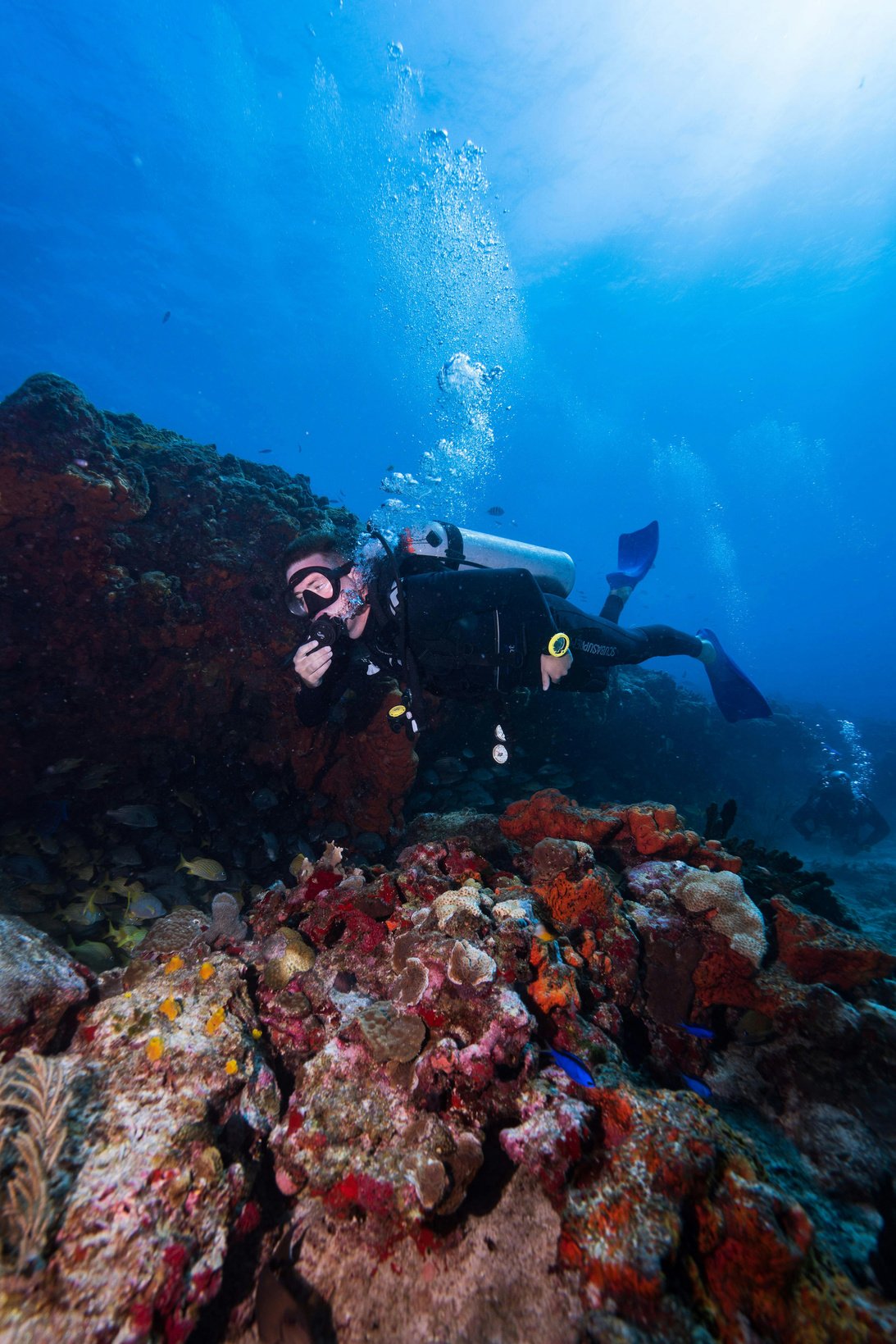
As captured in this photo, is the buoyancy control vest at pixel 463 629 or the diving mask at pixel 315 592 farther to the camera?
the buoyancy control vest at pixel 463 629

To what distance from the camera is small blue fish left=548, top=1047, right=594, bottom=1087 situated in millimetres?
2342

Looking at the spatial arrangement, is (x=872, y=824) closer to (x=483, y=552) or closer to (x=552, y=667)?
(x=552, y=667)

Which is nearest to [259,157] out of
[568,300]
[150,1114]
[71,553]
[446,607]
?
[568,300]

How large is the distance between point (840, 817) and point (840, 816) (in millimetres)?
26

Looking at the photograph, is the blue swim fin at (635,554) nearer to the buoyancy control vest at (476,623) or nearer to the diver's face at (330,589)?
the buoyancy control vest at (476,623)

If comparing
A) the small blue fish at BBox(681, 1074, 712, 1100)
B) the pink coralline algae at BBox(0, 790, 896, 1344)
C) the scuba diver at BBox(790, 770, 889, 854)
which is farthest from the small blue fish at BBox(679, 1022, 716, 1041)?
the scuba diver at BBox(790, 770, 889, 854)

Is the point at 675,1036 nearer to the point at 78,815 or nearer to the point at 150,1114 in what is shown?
the point at 150,1114

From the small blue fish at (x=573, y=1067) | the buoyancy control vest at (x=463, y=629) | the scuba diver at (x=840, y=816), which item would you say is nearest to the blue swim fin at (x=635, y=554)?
the buoyancy control vest at (x=463, y=629)

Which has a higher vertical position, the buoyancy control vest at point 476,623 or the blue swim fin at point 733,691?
the blue swim fin at point 733,691

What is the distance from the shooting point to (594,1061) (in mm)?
2611

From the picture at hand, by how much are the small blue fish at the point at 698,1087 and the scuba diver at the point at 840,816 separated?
1610 centimetres

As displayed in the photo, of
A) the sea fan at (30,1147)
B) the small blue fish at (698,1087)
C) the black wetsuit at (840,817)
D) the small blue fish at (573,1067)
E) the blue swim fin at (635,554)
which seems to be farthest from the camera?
the black wetsuit at (840,817)

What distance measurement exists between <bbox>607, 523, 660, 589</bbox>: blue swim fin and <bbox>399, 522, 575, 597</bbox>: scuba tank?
111 inches

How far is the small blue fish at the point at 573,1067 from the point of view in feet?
7.68
